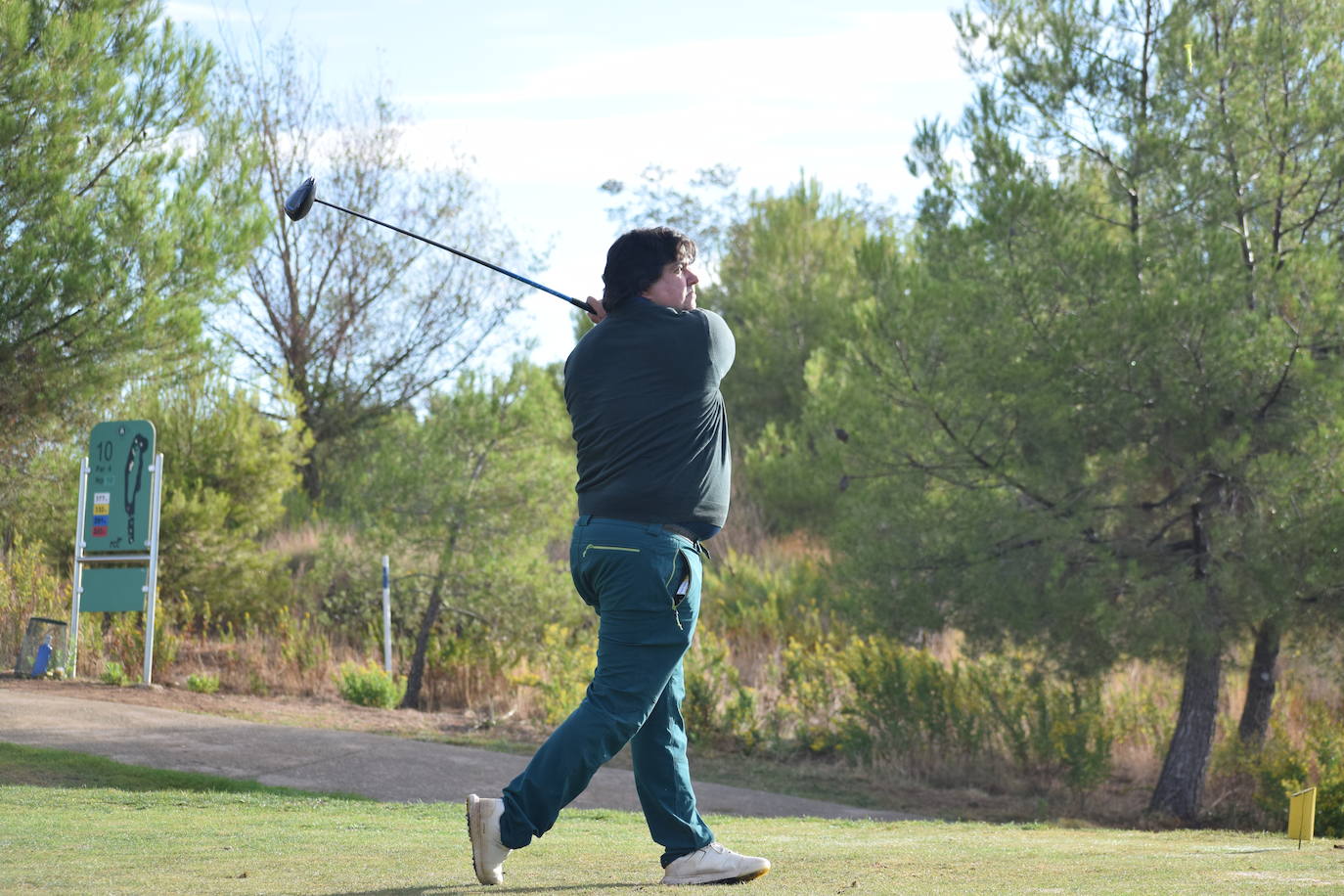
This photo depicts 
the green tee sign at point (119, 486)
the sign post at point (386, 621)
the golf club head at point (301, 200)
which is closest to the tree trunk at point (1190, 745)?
the sign post at point (386, 621)

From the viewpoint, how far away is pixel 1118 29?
11.7m

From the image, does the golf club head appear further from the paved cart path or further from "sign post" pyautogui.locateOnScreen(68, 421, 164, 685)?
"sign post" pyautogui.locateOnScreen(68, 421, 164, 685)

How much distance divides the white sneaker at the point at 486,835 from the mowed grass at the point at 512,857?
104 millimetres

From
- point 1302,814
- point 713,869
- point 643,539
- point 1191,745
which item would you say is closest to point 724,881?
point 713,869

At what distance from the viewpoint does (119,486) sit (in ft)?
44.8

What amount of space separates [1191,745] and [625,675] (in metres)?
8.95

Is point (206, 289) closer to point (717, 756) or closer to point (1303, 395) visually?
point (717, 756)

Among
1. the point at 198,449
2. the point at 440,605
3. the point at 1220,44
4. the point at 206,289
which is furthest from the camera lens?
the point at 198,449

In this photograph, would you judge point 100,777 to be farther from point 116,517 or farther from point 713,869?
point 713,869

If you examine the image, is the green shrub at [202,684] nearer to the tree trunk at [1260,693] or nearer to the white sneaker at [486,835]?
the tree trunk at [1260,693]

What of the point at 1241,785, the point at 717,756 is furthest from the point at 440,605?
the point at 1241,785

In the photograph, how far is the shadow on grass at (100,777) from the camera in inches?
341

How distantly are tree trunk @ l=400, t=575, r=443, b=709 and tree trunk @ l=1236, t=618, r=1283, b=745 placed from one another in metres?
8.16

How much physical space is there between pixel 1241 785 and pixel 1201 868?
8.29 metres
